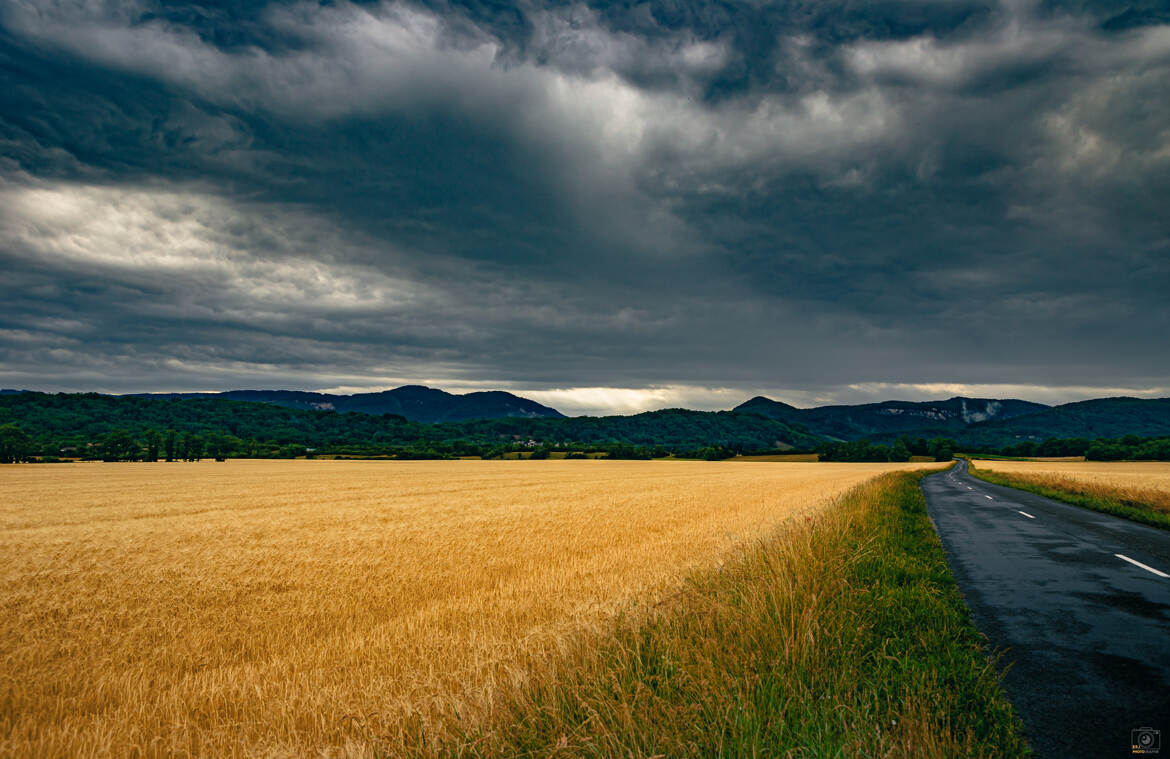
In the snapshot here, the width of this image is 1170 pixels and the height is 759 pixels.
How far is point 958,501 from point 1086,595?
20.4 metres

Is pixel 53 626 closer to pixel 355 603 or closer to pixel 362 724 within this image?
pixel 355 603

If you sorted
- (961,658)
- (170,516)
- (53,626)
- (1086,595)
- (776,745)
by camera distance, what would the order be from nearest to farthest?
1. (776,745)
2. (961,658)
3. (53,626)
4. (1086,595)
5. (170,516)

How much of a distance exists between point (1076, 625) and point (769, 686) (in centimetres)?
558

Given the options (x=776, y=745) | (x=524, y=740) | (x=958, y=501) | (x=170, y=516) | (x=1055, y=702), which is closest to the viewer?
(x=776, y=745)

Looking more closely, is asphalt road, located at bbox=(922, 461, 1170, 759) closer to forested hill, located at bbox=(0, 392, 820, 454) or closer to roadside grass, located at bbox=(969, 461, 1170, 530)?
roadside grass, located at bbox=(969, 461, 1170, 530)

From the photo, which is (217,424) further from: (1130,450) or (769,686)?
(1130,450)

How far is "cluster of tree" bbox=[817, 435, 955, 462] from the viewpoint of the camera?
132 meters

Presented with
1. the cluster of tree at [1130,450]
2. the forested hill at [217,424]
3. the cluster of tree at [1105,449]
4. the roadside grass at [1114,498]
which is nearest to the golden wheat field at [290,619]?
the roadside grass at [1114,498]

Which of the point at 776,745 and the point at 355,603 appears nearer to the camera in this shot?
the point at 776,745

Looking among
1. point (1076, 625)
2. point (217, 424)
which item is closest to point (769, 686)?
point (1076, 625)

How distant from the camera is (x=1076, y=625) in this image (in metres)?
6.91

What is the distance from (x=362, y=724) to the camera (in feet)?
13.0

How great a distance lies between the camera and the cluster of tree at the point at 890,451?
433 ft

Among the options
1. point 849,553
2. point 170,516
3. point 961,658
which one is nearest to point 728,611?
point 961,658
